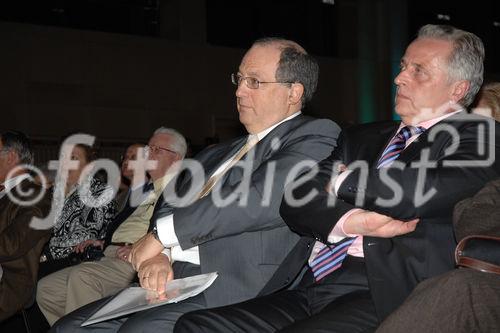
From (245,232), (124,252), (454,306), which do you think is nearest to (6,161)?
(124,252)

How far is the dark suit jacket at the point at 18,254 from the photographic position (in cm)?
372

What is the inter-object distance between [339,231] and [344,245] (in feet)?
0.48

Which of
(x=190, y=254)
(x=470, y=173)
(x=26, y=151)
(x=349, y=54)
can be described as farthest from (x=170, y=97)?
(x=470, y=173)

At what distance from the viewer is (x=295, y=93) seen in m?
2.78

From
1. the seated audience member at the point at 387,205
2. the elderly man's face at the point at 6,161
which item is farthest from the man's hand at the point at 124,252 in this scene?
the seated audience member at the point at 387,205

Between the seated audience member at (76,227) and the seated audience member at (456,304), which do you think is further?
the seated audience member at (76,227)

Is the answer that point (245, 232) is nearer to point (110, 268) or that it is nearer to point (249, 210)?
point (249, 210)

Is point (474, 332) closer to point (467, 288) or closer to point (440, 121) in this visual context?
point (467, 288)

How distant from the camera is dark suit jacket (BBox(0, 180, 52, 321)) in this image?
3.72m

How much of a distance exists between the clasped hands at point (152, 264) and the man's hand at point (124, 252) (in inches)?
54.3

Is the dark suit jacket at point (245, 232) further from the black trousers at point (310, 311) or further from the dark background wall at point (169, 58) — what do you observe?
the dark background wall at point (169, 58)

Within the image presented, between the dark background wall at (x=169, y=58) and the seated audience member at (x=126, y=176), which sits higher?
the dark background wall at (x=169, y=58)

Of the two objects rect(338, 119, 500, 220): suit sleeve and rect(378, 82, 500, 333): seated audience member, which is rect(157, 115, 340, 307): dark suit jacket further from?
rect(378, 82, 500, 333): seated audience member

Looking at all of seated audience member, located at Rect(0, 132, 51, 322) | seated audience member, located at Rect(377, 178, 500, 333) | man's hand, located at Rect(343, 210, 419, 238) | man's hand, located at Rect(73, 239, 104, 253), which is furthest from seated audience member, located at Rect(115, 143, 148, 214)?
seated audience member, located at Rect(377, 178, 500, 333)
